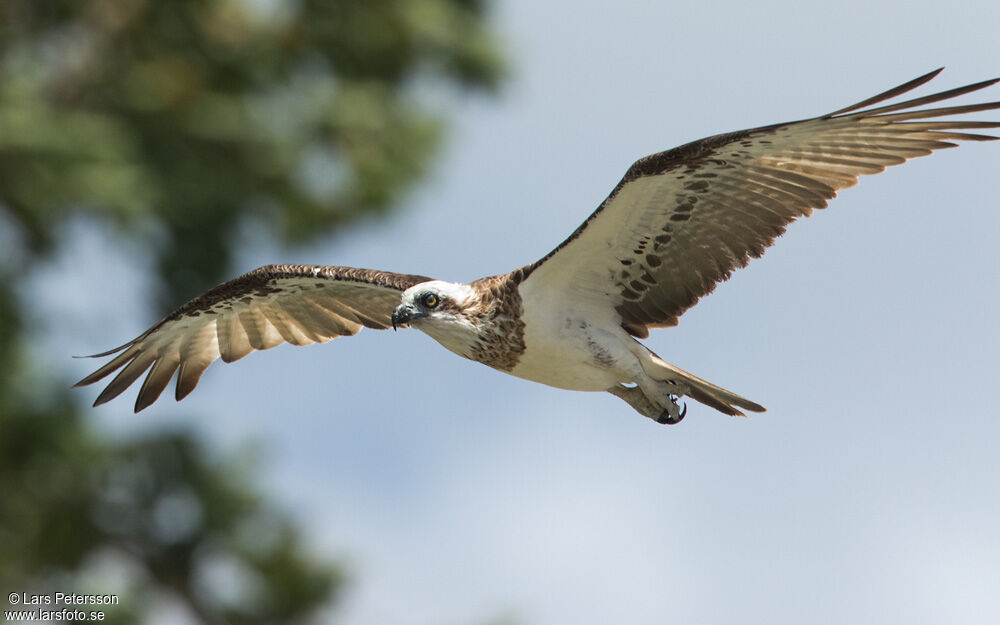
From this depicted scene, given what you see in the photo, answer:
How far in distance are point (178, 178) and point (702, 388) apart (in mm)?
16817

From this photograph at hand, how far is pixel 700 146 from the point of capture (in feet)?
28.2

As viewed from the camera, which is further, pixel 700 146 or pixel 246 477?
pixel 246 477

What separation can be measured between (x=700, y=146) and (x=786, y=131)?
538 mm

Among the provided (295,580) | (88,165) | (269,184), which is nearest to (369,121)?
(269,184)

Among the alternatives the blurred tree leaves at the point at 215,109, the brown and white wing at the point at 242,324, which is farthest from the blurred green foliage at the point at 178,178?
the brown and white wing at the point at 242,324

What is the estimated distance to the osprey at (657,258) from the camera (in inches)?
342

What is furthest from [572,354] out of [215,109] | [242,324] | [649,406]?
[215,109]

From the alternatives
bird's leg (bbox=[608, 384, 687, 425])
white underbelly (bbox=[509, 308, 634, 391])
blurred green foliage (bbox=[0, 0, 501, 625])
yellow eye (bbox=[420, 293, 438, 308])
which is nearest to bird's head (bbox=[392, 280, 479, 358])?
yellow eye (bbox=[420, 293, 438, 308])

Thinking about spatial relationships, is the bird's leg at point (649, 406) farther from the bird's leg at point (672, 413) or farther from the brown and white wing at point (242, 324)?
the brown and white wing at point (242, 324)

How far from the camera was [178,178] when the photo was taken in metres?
24.5

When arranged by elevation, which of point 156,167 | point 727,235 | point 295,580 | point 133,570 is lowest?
point 727,235

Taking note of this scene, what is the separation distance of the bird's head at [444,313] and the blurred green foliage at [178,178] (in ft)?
30.8

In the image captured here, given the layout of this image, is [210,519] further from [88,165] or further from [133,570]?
[88,165]

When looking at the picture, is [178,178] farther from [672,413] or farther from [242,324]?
[672,413]
